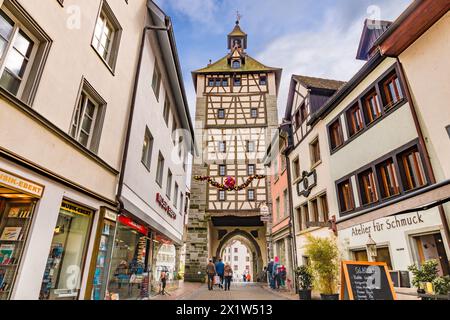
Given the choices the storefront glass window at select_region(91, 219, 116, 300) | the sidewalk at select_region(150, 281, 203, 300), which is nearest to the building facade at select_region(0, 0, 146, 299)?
the storefront glass window at select_region(91, 219, 116, 300)

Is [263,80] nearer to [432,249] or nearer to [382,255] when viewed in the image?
[382,255]

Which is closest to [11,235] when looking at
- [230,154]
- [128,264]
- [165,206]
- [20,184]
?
[20,184]

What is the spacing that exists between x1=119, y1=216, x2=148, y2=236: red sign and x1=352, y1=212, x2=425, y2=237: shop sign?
21.5 ft

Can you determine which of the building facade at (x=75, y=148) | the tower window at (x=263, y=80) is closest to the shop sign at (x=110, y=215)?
the building facade at (x=75, y=148)

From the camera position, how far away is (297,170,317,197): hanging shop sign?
11.1 metres

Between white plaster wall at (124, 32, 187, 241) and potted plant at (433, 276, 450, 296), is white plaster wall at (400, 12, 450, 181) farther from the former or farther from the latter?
white plaster wall at (124, 32, 187, 241)

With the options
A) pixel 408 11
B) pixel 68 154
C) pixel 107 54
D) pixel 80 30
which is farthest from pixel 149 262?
pixel 408 11

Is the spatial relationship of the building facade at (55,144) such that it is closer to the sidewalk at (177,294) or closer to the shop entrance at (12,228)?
the shop entrance at (12,228)

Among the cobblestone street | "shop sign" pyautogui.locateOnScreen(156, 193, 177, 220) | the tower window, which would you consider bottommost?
the cobblestone street

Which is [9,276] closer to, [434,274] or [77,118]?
[77,118]

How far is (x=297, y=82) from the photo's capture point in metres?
13.6

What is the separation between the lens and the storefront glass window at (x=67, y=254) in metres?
4.61

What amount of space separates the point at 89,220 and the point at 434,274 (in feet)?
22.7
